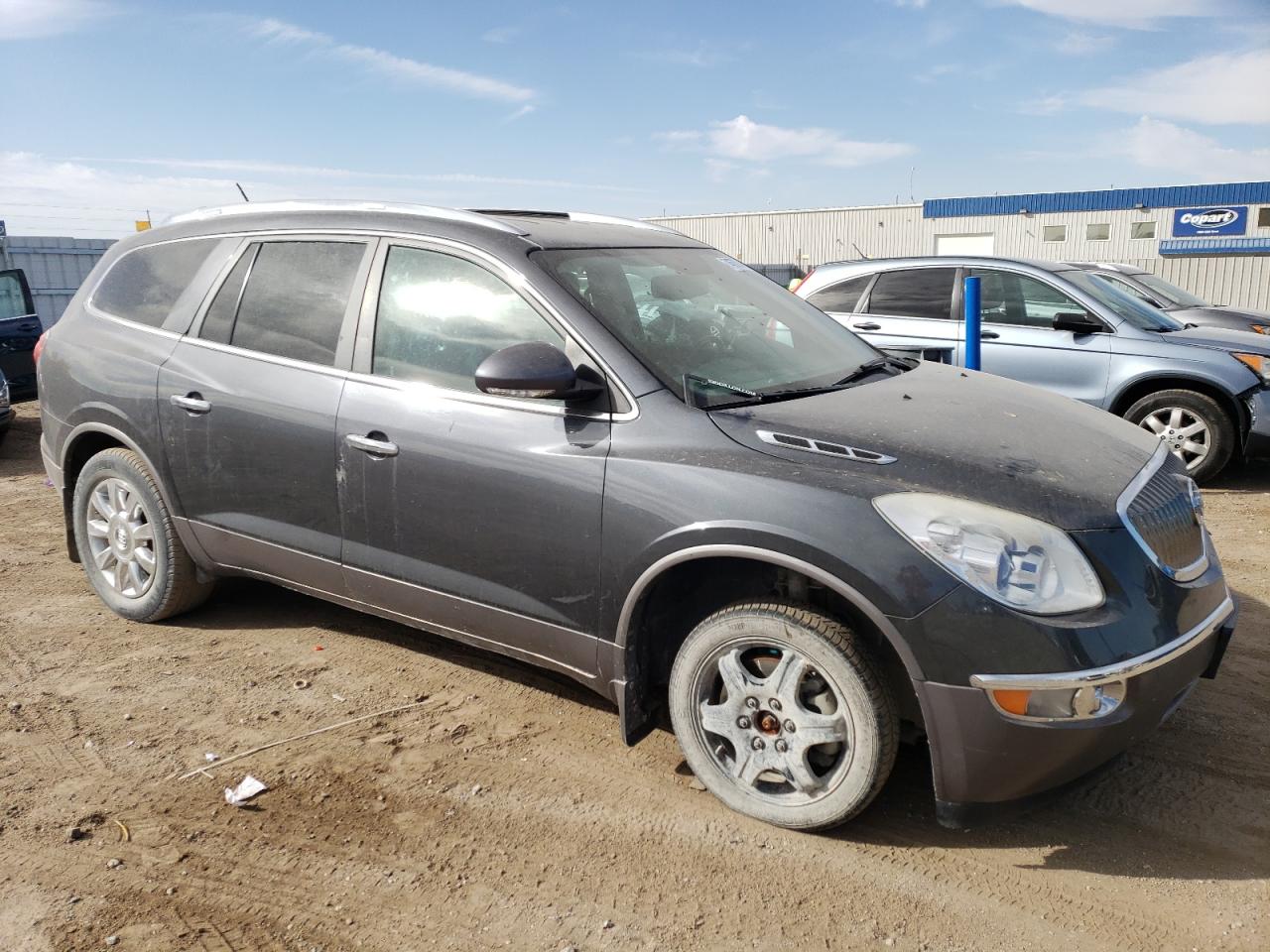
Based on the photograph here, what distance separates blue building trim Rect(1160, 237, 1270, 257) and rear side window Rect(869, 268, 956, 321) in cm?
3143

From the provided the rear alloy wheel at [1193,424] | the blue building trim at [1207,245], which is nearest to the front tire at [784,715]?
the rear alloy wheel at [1193,424]

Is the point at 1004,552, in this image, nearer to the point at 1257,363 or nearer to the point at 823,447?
the point at 823,447

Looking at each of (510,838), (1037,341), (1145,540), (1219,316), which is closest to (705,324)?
(1145,540)

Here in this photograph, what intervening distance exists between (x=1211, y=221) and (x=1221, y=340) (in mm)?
33051

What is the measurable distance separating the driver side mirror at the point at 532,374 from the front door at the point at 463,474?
126mm

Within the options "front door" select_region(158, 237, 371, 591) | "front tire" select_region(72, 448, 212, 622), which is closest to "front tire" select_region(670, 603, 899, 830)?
"front door" select_region(158, 237, 371, 591)

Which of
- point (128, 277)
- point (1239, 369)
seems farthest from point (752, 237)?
point (128, 277)

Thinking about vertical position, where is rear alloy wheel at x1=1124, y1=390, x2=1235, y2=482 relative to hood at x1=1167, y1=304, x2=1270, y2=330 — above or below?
below

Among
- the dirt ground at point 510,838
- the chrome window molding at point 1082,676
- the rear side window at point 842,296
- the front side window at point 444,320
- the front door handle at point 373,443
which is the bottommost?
the dirt ground at point 510,838

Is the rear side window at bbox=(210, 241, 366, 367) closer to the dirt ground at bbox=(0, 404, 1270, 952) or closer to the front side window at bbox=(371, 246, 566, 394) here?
the front side window at bbox=(371, 246, 566, 394)

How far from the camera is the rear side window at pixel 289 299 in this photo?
3.87m

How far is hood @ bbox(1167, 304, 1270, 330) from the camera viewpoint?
966 centimetres

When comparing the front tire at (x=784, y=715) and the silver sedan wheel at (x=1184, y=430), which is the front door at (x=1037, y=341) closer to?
the silver sedan wheel at (x=1184, y=430)

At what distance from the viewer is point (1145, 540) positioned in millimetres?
2807
